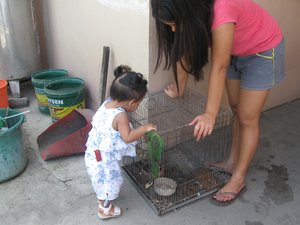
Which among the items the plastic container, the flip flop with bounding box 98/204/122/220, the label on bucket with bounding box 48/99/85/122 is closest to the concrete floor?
the flip flop with bounding box 98/204/122/220

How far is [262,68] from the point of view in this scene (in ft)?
5.95

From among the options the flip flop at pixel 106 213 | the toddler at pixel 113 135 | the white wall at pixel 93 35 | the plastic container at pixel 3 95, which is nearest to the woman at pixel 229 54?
the toddler at pixel 113 135

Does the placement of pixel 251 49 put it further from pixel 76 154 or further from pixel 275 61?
pixel 76 154

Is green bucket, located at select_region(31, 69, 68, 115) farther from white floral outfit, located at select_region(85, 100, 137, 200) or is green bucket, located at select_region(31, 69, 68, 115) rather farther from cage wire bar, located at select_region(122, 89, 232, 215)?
white floral outfit, located at select_region(85, 100, 137, 200)

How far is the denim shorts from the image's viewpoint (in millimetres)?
1801

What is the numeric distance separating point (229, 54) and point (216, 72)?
0.10 meters

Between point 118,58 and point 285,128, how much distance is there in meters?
1.52

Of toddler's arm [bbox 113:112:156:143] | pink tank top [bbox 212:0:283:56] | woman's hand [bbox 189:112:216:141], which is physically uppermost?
pink tank top [bbox 212:0:283:56]

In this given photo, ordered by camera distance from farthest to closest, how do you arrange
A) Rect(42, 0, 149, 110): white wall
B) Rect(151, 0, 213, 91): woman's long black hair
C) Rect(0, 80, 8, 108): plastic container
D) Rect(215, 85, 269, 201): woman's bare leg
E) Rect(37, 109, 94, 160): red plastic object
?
1. Rect(0, 80, 8, 108): plastic container
2. Rect(37, 109, 94, 160): red plastic object
3. Rect(42, 0, 149, 110): white wall
4. Rect(215, 85, 269, 201): woman's bare leg
5. Rect(151, 0, 213, 91): woman's long black hair

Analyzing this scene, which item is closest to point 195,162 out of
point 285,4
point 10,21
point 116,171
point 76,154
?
point 116,171

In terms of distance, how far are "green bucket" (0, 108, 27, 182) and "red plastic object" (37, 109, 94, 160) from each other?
18cm

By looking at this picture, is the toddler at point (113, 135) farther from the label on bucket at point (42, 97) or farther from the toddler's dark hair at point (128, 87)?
the label on bucket at point (42, 97)

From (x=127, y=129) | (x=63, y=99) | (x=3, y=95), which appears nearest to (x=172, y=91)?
(x=127, y=129)

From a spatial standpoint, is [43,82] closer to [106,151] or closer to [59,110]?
[59,110]
